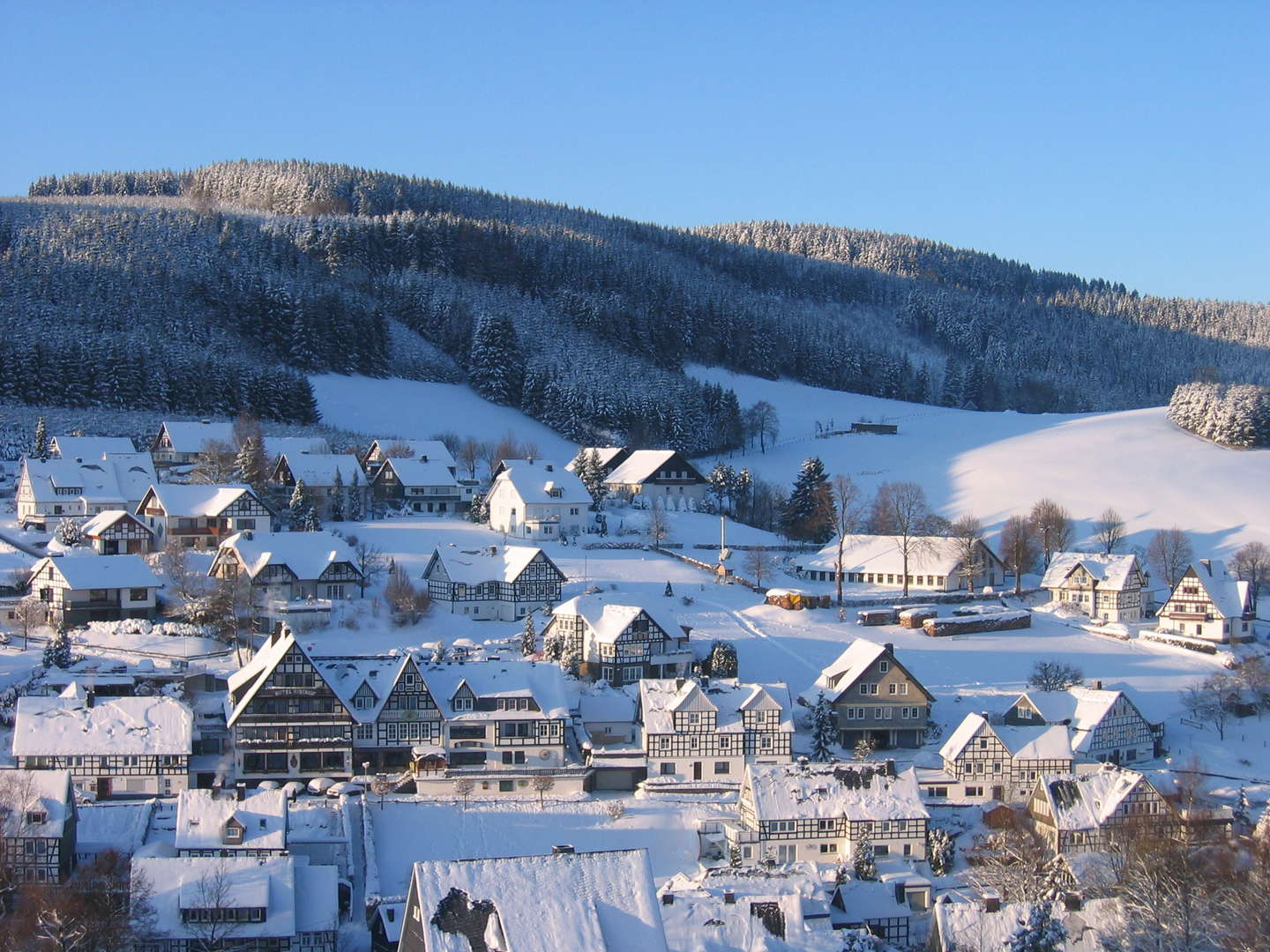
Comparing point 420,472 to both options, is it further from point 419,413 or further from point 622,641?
point 622,641

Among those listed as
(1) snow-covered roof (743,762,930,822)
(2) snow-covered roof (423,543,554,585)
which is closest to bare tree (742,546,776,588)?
(2) snow-covered roof (423,543,554,585)

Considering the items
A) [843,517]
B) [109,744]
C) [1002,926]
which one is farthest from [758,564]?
[1002,926]

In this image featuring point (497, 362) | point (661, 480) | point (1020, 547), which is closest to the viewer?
point (1020, 547)

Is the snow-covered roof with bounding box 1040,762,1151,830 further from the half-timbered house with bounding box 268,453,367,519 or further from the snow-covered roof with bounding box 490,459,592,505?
the half-timbered house with bounding box 268,453,367,519

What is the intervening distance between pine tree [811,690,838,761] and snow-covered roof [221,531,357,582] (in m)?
20.4

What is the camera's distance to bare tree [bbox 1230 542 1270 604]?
7294 centimetres

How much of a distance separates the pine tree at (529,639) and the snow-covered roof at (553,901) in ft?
80.4

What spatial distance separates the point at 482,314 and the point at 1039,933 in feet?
330

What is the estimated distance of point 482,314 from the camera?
417 feet

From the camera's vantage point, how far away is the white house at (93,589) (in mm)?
54656

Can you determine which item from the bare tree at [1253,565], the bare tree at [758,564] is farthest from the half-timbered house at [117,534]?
the bare tree at [1253,565]

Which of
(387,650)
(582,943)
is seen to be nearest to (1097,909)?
(582,943)

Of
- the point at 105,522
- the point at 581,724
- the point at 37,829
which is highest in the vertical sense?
the point at 105,522

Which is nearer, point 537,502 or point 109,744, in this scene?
point 109,744
